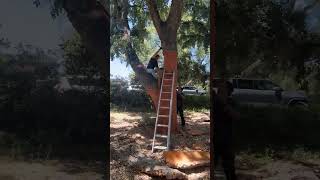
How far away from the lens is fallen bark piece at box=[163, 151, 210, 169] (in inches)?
187

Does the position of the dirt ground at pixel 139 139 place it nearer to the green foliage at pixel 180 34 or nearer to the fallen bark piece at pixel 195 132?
the fallen bark piece at pixel 195 132

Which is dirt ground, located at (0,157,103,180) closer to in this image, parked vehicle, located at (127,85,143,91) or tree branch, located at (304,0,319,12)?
parked vehicle, located at (127,85,143,91)

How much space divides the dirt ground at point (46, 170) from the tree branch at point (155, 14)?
1663 millimetres

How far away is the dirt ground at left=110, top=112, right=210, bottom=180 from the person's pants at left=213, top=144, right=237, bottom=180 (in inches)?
29.6

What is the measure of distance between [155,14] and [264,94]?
5.42ft

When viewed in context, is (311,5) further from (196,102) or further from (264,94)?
(196,102)

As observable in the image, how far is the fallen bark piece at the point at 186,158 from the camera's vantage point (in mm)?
4750

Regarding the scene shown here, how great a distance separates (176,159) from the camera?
15.9 feet

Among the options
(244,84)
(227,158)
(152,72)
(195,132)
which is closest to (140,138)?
(195,132)

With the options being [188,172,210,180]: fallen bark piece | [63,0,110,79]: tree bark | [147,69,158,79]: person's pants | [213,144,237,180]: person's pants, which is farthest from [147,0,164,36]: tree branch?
[188,172,210,180]: fallen bark piece

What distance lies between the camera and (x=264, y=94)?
363 cm

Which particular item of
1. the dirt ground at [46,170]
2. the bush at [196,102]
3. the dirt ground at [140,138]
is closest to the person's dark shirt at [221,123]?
the bush at [196,102]

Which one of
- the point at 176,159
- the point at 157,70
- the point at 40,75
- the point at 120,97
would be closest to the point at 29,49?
the point at 40,75

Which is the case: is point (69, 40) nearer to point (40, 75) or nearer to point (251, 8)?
point (40, 75)
